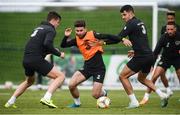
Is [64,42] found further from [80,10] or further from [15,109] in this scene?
[80,10]

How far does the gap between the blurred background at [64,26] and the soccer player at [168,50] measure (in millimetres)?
6910

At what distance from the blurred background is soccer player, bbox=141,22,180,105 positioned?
691 cm

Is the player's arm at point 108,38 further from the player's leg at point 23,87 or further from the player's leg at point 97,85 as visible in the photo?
the player's leg at point 23,87

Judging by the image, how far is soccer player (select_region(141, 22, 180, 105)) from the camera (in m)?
21.0

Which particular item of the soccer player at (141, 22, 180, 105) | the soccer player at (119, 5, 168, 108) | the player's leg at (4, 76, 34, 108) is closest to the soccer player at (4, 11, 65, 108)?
the player's leg at (4, 76, 34, 108)

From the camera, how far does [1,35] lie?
3073 centimetres

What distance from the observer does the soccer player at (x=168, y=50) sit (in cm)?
2100

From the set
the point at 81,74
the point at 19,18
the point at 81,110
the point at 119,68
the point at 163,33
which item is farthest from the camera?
the point at 19,18

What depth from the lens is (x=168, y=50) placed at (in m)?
21.6

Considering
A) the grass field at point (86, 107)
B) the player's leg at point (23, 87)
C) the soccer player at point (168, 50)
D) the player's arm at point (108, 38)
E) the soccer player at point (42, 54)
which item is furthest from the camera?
the soccer player at point (168, 50)

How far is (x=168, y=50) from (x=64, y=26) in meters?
11.1

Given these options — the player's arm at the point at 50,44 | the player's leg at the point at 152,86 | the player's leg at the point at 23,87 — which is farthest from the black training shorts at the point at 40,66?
the player's leg at the point at 152,86

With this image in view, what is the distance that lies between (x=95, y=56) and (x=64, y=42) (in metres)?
0.87

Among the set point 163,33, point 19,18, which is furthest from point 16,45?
point 163,33
